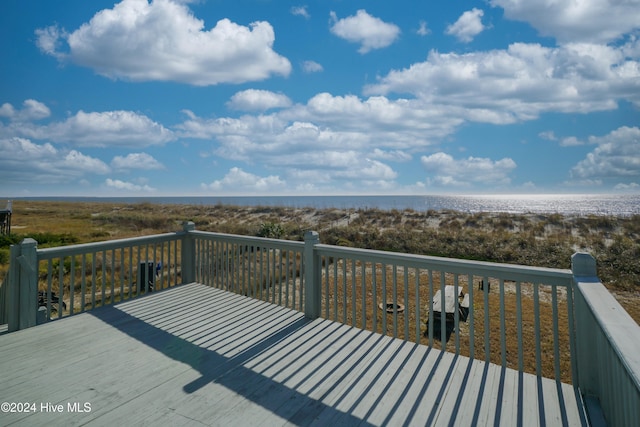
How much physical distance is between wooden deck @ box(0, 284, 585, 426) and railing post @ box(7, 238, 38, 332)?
0.16 m

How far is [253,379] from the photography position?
92.2 inches

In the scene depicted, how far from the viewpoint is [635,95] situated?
11.2 metres

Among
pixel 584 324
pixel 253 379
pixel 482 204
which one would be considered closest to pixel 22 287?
pixel 253 379

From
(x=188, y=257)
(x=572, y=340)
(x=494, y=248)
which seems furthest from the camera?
(x=494, y=248)

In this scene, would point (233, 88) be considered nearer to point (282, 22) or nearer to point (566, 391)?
point (282, 22)

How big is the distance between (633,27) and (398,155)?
3013cm

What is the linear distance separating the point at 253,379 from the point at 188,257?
3402mm

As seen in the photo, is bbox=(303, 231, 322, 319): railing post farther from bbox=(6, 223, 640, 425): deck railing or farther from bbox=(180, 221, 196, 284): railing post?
bbox=(180, 221, 196, 284): railing post

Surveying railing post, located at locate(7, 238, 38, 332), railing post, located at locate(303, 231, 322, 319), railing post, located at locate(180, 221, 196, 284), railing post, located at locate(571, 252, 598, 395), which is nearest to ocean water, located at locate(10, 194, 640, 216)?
railing post, located at locate(180, 221, 196, 284)

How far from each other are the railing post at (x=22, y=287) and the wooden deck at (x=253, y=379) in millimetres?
161

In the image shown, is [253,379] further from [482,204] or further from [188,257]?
[482,204]

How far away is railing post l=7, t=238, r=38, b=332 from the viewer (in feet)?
10.8

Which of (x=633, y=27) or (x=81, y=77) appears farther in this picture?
(x=81, y=77)

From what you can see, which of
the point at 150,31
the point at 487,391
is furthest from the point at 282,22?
the point at 487,391
